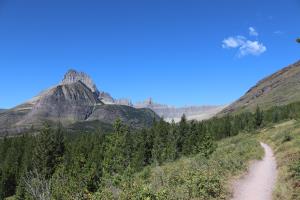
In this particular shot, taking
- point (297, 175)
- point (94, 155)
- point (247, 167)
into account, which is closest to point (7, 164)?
point (94, 155)

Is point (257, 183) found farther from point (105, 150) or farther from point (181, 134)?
point (181, 134)

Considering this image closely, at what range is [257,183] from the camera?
77.1ft

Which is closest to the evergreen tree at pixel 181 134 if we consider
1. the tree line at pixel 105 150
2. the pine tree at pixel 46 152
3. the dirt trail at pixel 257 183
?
the tree line at pixel 105 150

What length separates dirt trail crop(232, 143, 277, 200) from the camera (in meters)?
20.1

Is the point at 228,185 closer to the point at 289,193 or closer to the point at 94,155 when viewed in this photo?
the point at 289,193

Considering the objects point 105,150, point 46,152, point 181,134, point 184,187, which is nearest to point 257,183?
point 184,187

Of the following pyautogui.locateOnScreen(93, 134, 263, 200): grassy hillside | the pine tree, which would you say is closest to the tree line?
the pine tree

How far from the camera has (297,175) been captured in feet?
68.3

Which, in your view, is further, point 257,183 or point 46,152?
point 46,152

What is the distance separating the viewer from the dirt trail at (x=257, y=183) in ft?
66.1

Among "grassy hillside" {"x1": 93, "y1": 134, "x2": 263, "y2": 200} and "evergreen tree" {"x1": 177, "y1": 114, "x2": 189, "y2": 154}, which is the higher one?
"evergreen tree" {"x1": 177, "y1": 114, "x2": 189, "y2": 154}

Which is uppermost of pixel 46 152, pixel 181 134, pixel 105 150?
pixel 181 134

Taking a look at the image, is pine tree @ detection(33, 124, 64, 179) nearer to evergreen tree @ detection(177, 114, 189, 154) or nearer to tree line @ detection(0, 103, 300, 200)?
tree line @ detection(0, 103, 300, 200)

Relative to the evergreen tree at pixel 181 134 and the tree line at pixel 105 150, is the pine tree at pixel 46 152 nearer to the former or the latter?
the tree line at pixel 105 150
